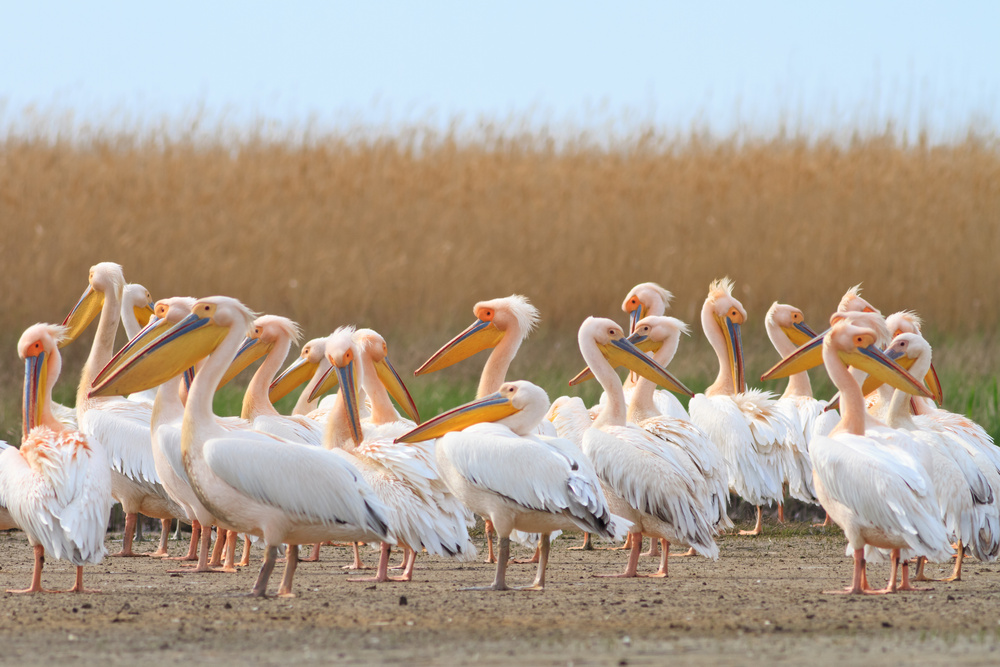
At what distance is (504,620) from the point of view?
5.11m

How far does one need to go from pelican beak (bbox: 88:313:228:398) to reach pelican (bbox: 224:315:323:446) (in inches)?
29.3

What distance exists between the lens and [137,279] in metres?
13.9

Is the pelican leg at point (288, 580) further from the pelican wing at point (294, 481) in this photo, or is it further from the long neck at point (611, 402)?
the long neck at point (611, 402)

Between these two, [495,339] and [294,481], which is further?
[495,339]

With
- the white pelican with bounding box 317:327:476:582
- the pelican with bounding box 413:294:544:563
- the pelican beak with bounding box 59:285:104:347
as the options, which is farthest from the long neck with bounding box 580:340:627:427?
the pelican beak with bounding box 59:285:104:347

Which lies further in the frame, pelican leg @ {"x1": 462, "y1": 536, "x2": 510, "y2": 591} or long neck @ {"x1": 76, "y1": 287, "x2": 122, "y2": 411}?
long neck @ {"x1": 76, "y1": 287, "x2": 122, "y2": 411}

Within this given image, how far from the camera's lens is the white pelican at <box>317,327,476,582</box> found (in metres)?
6.13

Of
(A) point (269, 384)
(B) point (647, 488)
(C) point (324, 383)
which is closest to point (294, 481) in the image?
(B) point (647, 488)

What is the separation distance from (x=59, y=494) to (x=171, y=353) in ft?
2.67

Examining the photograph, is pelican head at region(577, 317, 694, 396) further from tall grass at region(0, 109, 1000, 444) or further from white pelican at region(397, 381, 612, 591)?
tall grass at region(0, 109, 1000, 444)

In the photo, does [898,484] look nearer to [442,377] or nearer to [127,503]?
[127,503]

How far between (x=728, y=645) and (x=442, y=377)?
7.69 m

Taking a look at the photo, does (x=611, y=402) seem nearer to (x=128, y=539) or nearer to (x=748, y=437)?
(x=748, y=437)

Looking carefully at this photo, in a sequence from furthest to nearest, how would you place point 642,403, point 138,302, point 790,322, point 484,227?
point 484,227 < point 790,322 < point 138,302 < point 642,403
